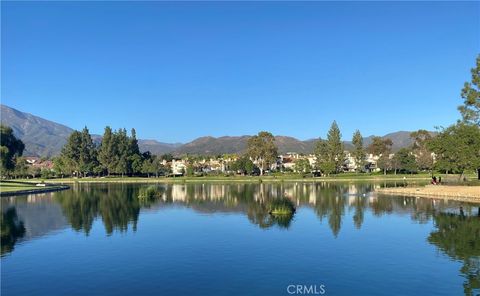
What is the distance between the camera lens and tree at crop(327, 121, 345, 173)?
475 ft

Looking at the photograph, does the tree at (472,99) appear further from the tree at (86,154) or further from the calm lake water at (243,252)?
the tree at (86,154)

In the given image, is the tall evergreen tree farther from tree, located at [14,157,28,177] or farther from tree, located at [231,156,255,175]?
tree, located at [231,156,255,175]

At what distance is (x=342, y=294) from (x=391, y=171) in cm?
14581

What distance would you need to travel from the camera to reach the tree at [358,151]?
152 m

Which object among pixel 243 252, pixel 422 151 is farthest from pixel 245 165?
pixel 243 252

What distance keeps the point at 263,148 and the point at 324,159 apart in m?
22.2

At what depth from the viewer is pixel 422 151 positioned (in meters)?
138

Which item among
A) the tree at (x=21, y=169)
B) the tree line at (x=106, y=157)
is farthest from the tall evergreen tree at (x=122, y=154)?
the tree at (x=21, y=169)

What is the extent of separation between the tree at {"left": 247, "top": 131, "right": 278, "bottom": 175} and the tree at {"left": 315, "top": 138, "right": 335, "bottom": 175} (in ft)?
52.5

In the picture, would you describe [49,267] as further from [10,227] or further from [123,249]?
[10,227]

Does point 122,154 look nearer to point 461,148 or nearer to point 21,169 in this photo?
point 21,169

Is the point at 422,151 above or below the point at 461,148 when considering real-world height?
above

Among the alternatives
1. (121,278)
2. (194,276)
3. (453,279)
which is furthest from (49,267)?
(453,279)

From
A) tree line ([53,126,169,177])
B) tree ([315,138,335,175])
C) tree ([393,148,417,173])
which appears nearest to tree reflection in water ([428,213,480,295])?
tree ([315,138,335,175])
